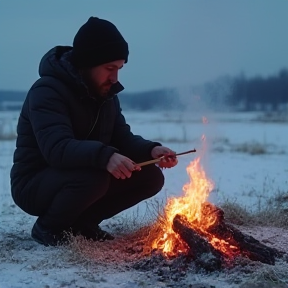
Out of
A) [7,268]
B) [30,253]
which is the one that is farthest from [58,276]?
[30,253]

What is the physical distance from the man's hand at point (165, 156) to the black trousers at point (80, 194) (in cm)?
15

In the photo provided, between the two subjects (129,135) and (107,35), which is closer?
(107,35)

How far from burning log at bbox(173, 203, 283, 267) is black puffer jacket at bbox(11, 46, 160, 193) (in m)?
0.60

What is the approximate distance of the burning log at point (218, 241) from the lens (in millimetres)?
3025

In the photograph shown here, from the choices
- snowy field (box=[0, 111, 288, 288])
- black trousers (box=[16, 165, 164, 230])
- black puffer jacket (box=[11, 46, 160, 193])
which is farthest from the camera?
black trousers (box=[16, 165, 164, 230])

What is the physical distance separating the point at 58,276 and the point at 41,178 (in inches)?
33.2

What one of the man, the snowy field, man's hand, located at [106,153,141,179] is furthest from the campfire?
man's hand, located at [106,153,141,179]

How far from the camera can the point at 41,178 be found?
3568 millimetres

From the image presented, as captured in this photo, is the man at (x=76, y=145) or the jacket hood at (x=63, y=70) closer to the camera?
the man at (x=76, y=145)

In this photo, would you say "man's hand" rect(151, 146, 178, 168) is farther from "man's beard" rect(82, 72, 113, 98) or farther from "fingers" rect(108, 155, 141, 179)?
"man's beard" rect(82, 72, 113, 98)

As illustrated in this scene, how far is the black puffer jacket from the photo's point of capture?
10.8 feet

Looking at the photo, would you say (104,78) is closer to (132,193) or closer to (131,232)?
(132,193)

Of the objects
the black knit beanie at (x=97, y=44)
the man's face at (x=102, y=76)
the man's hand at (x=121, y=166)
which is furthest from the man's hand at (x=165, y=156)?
the black knit beanie at (x=97, y=44)

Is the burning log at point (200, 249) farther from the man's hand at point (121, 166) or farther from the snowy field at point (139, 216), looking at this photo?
the man's hand at point (121, 166)
